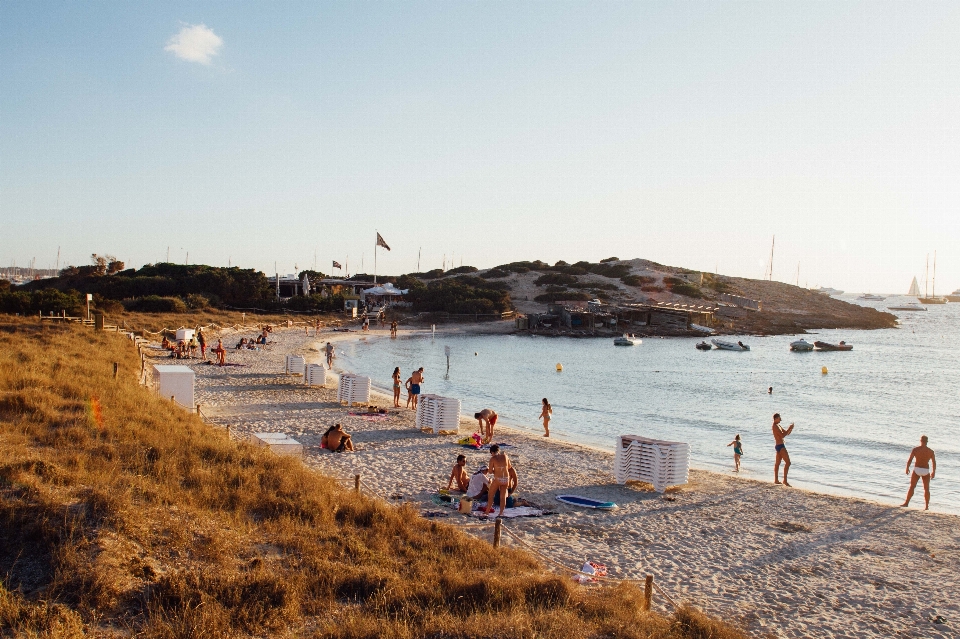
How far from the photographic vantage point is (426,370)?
35.8 meters

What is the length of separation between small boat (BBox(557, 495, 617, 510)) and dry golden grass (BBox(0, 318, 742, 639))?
11.3 ft

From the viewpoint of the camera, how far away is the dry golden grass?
502 centimetres

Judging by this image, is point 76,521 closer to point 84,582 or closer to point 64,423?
point 84,582

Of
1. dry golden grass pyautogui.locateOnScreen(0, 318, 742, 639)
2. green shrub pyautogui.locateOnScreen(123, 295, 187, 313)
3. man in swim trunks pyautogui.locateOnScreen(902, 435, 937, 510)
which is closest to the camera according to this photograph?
dry golden grass pyautogui.locateOnScreen(0, 318, 742, 639)

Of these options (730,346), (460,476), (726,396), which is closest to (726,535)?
(460,476)

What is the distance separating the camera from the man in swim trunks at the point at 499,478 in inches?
370

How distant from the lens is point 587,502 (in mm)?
10695

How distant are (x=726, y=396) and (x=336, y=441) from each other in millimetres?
22461

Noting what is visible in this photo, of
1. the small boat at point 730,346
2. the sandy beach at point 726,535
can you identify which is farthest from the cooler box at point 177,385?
the small boat at point 730,346

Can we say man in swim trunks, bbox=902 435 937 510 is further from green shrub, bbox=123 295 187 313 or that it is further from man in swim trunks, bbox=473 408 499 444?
green shrub, bbox=123 295 187 313

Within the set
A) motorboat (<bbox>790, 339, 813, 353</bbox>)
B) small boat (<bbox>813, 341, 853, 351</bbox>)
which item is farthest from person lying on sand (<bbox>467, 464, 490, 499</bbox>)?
small boat (<bbox>813, 341, 853, 351</bbox>)

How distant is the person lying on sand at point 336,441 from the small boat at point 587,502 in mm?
4644

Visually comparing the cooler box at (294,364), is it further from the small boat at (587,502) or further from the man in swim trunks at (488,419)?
the small boat at (587,502)

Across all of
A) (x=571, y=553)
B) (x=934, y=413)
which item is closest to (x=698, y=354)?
(x=934, y=413)
